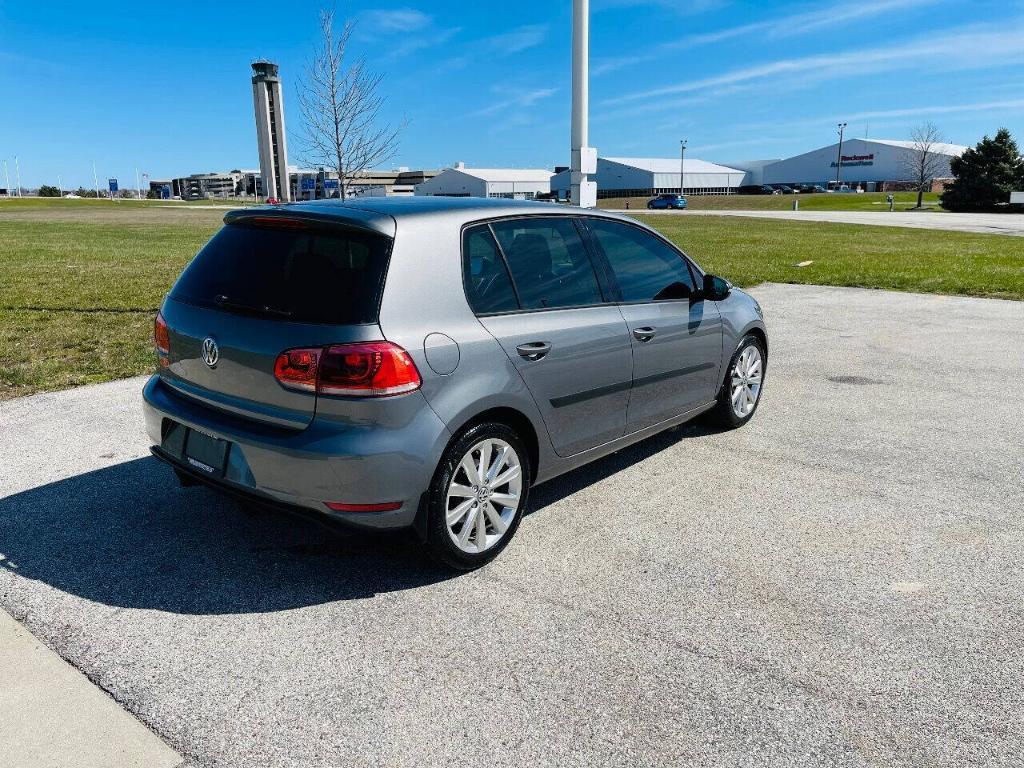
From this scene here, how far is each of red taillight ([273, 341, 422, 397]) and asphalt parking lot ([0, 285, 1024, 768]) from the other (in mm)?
811

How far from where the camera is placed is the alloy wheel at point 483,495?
352cm

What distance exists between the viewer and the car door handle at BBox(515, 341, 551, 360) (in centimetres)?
369

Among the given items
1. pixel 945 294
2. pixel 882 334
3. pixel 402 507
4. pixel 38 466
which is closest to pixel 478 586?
pixel 402 507

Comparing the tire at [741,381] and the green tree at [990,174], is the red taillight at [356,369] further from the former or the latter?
the green tree at [990,174]

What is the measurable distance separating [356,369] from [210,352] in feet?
2.70

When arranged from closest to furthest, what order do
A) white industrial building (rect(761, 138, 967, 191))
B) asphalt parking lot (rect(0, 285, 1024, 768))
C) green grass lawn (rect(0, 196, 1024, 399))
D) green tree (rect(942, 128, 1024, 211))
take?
asphalt parking lot (rect(0, 285, 1024, 768)), green grass lawn (rect(0, 196, 1024, 399)), green tree (rect(942, 128, 1024, 211)), white industrial building (rect(761, 138, 967, 191))

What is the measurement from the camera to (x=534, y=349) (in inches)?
148

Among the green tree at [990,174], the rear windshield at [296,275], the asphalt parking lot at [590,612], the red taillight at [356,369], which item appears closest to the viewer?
the asphalt parking lot at [590,612]

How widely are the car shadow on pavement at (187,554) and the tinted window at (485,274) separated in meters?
1.09

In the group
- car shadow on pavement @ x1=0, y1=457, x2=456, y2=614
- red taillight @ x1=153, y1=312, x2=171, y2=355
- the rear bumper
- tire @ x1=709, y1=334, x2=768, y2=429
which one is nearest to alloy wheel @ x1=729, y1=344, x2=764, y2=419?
tire @ x1=709, y1=334, x2=768, y2=429

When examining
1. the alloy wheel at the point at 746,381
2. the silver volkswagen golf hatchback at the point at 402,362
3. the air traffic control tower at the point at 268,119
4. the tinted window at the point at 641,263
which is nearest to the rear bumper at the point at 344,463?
the silver volkswagen golf hatchback at the point at 402,362

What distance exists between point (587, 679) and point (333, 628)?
102 centimetres

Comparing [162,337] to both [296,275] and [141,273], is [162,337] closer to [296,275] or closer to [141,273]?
[296,275]

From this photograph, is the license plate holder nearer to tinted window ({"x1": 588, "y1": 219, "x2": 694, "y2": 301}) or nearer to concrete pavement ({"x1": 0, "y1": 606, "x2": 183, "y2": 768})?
concrete pavement ({"x1": 0, "y1": 606, "x2": 183, "y2": 768})
